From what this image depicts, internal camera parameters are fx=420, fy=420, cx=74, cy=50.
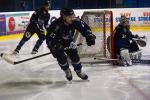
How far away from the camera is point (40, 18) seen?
832cm

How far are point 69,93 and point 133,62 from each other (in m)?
2.33

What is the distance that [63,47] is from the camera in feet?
18.4

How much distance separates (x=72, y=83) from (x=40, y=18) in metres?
2.85

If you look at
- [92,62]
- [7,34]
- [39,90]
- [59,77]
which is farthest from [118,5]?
[39,90]

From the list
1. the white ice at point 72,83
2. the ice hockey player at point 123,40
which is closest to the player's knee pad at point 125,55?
the ice hockey player at point 123,40

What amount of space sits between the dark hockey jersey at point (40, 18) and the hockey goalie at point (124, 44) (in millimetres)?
1767

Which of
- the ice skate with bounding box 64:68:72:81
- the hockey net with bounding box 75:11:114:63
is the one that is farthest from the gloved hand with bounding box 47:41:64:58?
the hockey net with bounding box 75:11:114:63

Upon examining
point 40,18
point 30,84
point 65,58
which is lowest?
point 30,84

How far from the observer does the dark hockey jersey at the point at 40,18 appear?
8.26 metres

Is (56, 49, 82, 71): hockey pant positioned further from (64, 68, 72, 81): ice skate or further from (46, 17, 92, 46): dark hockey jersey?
(46, 17, 92, 46): dark hockey jersey

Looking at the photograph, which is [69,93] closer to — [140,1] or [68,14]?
[68,14]

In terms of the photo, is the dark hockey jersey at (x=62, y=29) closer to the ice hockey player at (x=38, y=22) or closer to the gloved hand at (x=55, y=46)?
the gloved hand at (x=55, y=46)

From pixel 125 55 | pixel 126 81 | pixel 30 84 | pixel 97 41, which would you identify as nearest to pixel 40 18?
pixel 97 41

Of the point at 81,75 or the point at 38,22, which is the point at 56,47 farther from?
the point at 38,22
